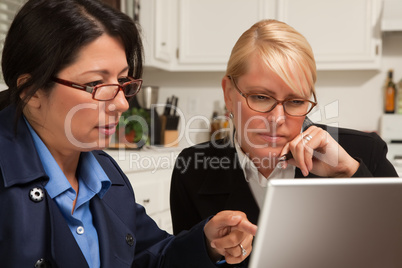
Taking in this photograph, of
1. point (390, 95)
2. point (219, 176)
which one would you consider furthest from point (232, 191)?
point (390, 95)

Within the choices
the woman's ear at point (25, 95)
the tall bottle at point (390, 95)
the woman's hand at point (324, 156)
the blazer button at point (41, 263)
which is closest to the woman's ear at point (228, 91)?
the woman's hand at point (324, 156)

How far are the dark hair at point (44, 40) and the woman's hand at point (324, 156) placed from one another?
1.59ft

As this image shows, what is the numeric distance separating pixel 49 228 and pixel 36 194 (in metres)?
0.07

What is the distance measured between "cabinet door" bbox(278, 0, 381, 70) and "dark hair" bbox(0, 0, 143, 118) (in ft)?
7.98

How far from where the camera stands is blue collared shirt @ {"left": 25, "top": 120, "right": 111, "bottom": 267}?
900 mm

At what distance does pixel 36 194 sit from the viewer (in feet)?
2.75

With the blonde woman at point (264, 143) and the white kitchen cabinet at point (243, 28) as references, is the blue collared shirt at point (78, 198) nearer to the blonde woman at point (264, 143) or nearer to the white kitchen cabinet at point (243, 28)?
the blonde woman at point (264, 143)

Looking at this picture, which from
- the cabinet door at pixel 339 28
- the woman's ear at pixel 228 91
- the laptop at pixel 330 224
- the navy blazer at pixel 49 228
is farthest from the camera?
the cabinet door at pixel 339 28

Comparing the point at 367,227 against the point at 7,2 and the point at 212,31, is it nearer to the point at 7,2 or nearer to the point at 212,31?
the point at 7,2

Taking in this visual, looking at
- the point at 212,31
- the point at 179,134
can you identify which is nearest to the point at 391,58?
the point at 212,31

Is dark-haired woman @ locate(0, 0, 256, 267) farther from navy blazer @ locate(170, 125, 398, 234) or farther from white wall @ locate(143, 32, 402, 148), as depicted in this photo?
white wall @ locate(143, 32, 402, 148)

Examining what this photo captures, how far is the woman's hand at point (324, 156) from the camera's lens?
1.03m

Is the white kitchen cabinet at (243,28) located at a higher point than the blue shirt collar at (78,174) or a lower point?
higher

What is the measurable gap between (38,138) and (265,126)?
0.55 metres
